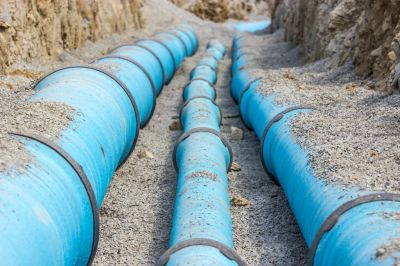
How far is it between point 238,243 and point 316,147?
3.03 feet

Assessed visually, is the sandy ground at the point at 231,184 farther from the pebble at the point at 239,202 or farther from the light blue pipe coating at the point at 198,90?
the light blue pipe coating at the point at 198,90

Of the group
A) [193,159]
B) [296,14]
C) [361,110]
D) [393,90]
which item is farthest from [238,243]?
[296,14]

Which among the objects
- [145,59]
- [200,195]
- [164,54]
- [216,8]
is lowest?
[216,8]

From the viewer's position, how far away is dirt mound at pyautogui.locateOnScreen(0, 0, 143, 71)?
19.5 feet

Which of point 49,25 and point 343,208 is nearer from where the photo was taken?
point 343,208

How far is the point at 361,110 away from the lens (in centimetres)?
471

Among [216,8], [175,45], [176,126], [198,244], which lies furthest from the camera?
[216,8]

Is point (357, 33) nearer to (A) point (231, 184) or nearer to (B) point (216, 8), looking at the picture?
(A) point (231, 184)

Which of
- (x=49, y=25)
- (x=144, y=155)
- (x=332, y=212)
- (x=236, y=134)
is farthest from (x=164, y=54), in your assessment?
(x=332, y=212)

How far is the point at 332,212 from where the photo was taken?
2.75m

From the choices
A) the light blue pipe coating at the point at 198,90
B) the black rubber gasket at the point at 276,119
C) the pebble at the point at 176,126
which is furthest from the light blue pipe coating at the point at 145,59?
the black rubber gasket at the point at 276,119

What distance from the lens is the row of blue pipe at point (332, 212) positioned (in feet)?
7.76

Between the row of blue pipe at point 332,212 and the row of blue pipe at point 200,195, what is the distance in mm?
493

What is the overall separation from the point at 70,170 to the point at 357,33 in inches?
199
